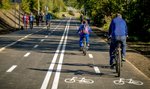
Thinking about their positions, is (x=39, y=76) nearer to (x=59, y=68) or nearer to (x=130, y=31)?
(x=59, y=68)

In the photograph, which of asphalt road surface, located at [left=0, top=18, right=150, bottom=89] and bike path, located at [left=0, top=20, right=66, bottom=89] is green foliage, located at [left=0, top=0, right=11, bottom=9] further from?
asphalt road surface, located at [left=0, top=18, right=150, bottom=89]

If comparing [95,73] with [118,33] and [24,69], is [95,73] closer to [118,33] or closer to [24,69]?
[118,33]

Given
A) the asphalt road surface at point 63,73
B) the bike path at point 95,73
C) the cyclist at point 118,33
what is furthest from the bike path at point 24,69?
the cyclist at point 118,33

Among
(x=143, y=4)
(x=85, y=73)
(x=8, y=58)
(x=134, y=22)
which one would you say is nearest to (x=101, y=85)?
(x=85, y=73)

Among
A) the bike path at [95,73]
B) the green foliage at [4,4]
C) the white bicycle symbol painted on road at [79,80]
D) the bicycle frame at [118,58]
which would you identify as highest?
the green foliage at [4,4]

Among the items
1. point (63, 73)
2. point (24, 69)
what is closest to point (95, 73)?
point (63, 73)

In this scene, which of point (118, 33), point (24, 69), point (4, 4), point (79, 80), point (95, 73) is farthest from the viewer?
point (4, 4)

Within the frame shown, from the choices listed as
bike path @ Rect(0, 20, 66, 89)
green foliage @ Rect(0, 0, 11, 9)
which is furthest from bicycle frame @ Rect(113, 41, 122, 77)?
green foliage @ Rect(0, 0, 11, 9)

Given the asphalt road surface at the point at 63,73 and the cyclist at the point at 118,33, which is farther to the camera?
the cyclist at the point at 118,33

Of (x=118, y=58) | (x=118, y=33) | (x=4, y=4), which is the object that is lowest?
(x=118, y=58)

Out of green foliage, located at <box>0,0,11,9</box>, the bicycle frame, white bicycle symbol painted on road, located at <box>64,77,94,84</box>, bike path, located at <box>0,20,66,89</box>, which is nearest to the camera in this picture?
bike path, located at <box>0,20,66,89</box>

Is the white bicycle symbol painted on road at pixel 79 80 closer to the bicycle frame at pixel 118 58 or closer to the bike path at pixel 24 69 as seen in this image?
the bike path at pixel 24 69

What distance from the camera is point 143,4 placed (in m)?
32.3

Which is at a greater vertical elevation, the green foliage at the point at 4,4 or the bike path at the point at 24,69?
the green foliage at the point at 4,4
